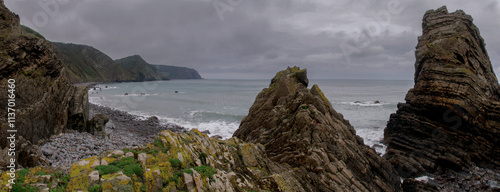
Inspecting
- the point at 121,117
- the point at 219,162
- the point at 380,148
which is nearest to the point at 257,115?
the point at 219,162

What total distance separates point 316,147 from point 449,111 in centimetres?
1948

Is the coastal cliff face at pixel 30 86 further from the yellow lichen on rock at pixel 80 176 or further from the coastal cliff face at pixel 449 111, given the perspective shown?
the coastal cliff face at pixel 449 111

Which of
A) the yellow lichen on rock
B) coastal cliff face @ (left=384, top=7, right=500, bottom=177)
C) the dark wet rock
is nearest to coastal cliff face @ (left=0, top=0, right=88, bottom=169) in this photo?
the dark wet rock

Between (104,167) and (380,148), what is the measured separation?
3116 cm

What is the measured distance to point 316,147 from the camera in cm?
1471

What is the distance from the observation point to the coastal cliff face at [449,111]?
22984 mm

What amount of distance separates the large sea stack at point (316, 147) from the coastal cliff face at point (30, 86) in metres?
14.1

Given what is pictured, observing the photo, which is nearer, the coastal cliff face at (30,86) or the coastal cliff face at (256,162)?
the coastal cliff face at (256,162)

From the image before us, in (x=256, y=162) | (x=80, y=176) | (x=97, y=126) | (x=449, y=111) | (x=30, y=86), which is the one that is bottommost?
(x=97, y=126)

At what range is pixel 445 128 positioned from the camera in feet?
82.4

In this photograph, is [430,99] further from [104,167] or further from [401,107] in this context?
[104,167]

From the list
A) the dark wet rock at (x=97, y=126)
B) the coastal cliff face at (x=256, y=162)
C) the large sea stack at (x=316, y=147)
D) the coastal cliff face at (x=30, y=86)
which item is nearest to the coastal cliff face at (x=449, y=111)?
the large sea stack at (x=316, y=147)

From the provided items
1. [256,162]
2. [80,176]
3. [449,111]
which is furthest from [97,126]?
[449,111]

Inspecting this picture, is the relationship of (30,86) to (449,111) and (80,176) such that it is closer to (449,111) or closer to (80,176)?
(80,176)
